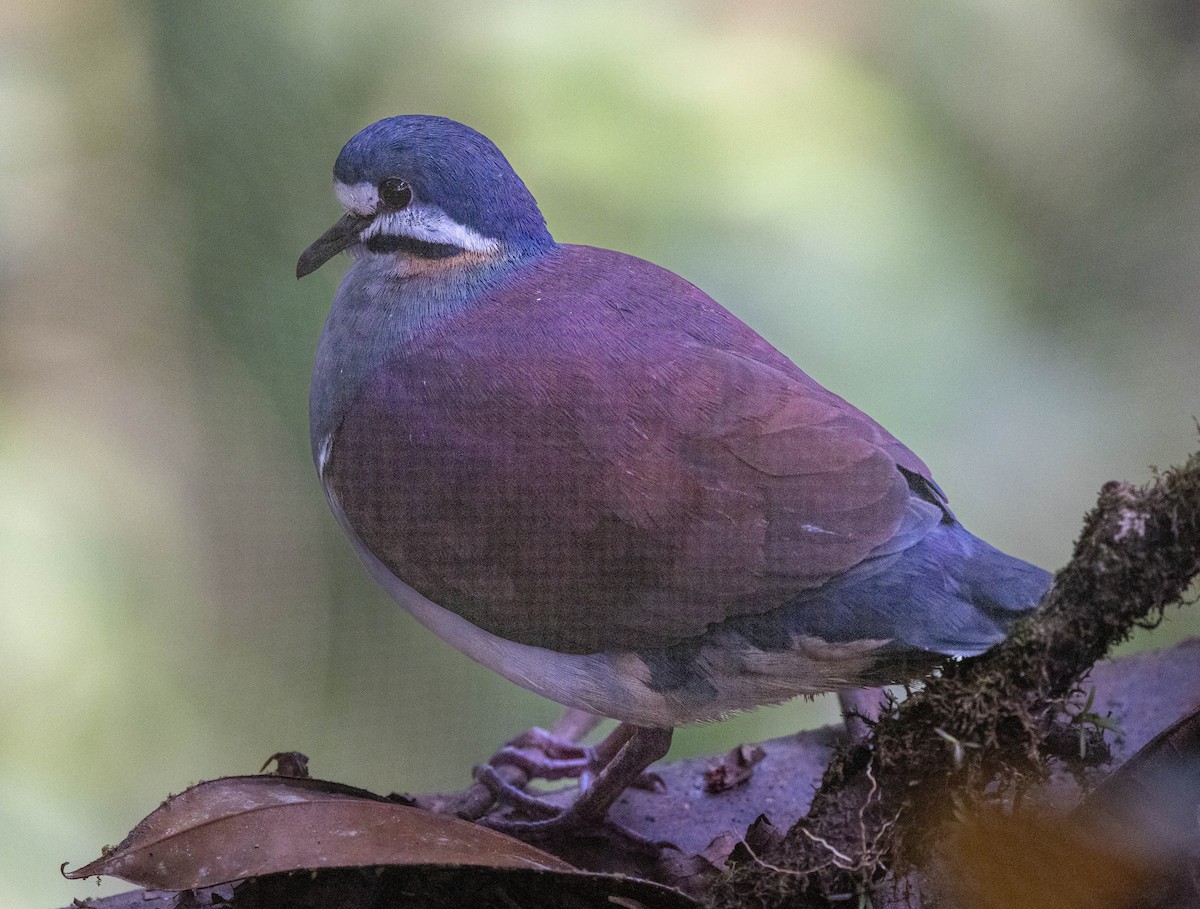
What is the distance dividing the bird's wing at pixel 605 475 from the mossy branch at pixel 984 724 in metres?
0.23

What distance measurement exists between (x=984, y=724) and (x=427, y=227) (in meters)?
0.98

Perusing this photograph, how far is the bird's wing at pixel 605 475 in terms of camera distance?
129 centimetres

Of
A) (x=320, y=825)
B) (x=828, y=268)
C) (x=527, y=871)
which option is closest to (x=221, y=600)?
(x=320, y=825)

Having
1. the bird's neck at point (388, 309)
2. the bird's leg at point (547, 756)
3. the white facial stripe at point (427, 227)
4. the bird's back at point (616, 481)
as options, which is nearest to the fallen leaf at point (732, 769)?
the bird's leg at point (547, 756)

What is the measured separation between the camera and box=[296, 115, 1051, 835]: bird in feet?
4.22

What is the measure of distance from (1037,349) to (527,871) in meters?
1.18

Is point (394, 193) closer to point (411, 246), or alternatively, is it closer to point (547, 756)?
point (411, 246)

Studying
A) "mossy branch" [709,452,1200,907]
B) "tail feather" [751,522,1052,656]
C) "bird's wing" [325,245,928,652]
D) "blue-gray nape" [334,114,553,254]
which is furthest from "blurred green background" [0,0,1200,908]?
"mossy branch" [709,452,1200,907]

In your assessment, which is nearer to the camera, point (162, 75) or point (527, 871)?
point (527, 871)

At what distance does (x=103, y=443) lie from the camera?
187 cm

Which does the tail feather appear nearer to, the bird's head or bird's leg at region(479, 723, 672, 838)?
bird's leg at region(479, 723, 672, 838)

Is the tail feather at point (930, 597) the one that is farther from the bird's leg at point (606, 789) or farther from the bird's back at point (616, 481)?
the bird's leg at point (606, 789)

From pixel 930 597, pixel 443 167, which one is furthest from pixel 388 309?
pixel 930 597

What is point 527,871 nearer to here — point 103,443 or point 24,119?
point 103,443
